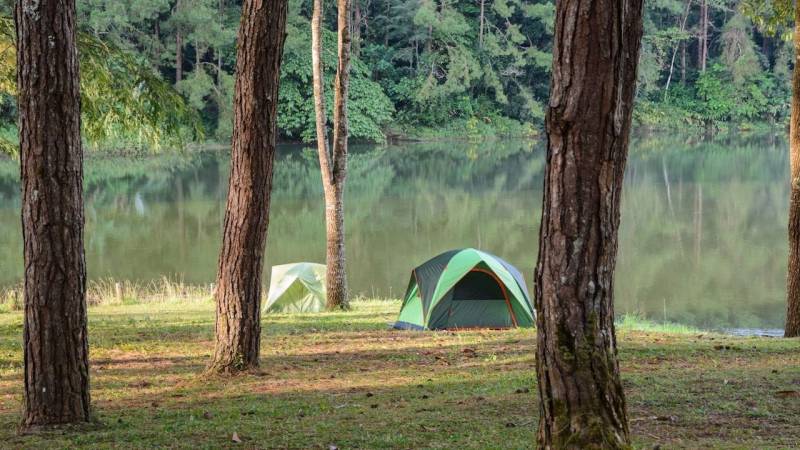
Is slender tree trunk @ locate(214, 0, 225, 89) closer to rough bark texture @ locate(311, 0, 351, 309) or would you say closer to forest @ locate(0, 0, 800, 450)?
forest @ locate(0, 0, 800, 450)

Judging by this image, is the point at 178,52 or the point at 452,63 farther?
the point at 452,63

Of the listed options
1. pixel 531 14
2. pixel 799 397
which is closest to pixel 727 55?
pixel 531 14

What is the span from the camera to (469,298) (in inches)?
463

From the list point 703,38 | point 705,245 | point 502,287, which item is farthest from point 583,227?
point 703,38

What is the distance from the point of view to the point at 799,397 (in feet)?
19.8

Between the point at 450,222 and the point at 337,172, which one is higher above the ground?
the point at 337,172

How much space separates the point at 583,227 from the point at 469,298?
8.04m

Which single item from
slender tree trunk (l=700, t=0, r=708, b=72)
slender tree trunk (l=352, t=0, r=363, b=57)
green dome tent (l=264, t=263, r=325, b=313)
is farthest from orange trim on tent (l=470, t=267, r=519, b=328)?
slender tree trunk (l=700, t=0, r=708, b=72)

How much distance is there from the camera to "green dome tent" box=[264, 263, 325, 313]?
1365 centimetres

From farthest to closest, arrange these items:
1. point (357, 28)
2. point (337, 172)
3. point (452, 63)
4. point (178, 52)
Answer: point (357, 28) → point (452, 63) → point (178, 52) → point (337, 172)

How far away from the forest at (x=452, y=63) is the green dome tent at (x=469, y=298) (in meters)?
27.0

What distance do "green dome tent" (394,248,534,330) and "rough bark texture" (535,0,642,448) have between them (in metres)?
7.66

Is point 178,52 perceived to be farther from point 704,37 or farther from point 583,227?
point 583,227

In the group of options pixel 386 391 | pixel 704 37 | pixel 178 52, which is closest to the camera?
pixel 386 391
